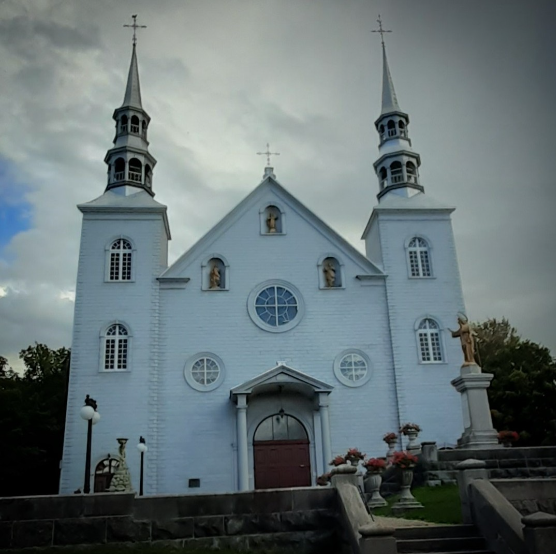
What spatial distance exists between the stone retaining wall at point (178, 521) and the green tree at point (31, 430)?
22103 mm

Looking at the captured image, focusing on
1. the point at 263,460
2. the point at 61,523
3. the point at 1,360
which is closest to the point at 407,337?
the point at 263,460

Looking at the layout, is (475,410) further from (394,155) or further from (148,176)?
(148,176)

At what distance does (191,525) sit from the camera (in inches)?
440

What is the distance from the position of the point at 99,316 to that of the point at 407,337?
13106mm

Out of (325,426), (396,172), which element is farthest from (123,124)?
(325,426)

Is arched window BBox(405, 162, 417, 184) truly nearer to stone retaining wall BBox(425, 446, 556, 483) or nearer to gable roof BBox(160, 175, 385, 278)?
gable roof BBox(160, 175, 385, 278)

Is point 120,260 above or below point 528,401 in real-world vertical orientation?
above

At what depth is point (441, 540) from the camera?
438 inches

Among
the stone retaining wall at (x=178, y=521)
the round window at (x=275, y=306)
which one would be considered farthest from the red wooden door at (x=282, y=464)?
the stone retaining wall at (x=178, y=521)

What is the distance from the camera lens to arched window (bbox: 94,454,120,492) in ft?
81.4

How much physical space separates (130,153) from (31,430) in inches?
606

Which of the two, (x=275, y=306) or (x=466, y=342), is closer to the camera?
(x=466, y=342)

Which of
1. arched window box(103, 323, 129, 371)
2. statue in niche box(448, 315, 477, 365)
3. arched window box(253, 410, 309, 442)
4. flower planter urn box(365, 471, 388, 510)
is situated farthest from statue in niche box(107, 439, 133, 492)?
A: statue in niche box(448, 315, 477, 365)

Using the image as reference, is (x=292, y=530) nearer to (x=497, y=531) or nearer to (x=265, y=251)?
(x=497, y=531)
